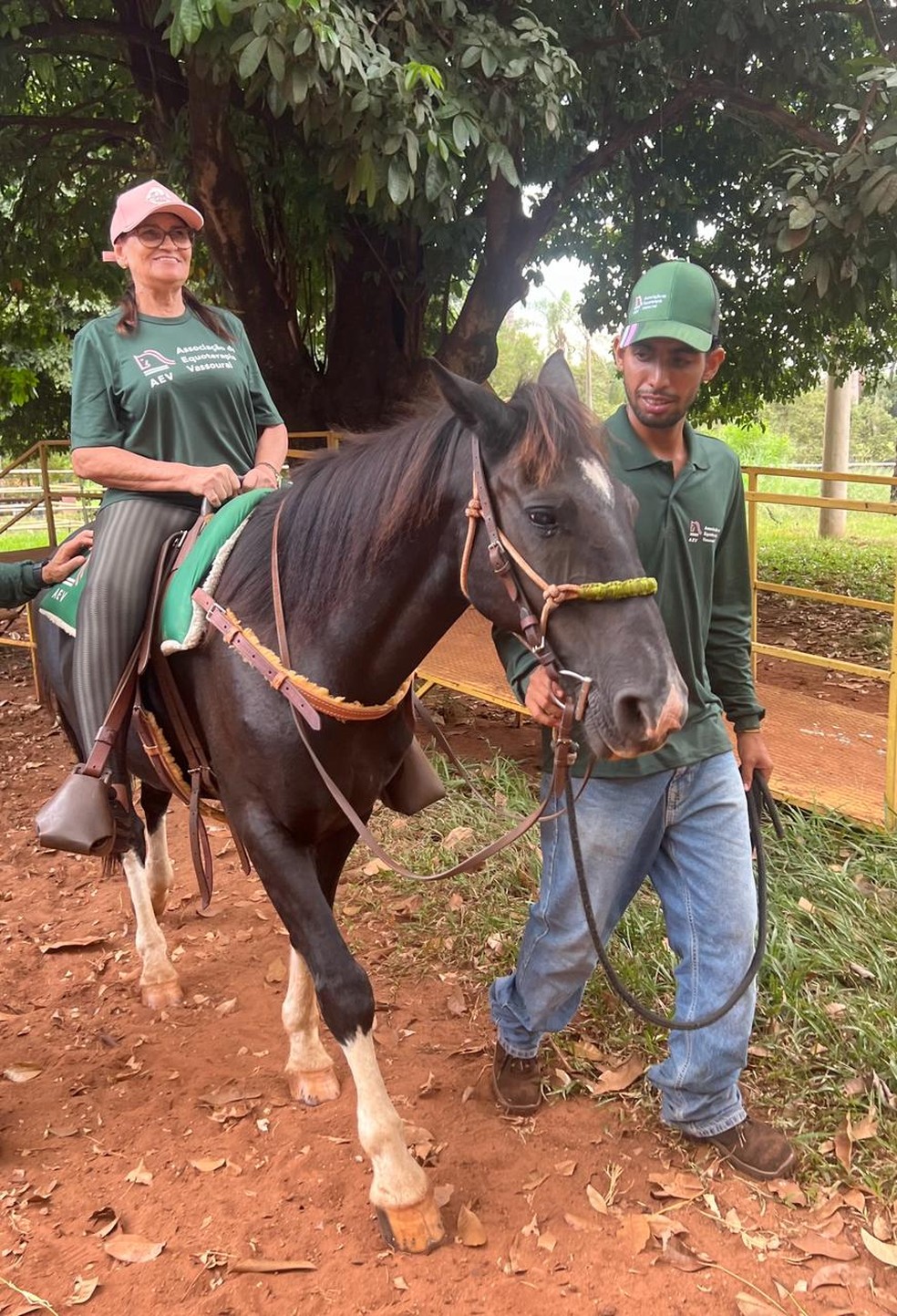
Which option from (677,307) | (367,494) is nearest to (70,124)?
(367,494)

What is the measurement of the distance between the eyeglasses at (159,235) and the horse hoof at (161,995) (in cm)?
274

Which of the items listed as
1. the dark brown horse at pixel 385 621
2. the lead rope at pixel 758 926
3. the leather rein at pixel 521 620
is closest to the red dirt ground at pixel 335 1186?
the dark brown horse at pixel 385 621

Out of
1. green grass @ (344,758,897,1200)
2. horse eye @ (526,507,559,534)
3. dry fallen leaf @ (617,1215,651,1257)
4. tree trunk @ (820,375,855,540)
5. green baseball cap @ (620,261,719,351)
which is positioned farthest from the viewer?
tree trunk @ (820,375,855,540)

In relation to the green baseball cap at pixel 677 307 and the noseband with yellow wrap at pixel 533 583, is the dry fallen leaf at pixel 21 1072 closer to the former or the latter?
the noseband with yellow wrap at pixel 533 583

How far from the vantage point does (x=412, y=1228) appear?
2.34 metres

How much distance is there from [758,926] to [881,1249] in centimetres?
81

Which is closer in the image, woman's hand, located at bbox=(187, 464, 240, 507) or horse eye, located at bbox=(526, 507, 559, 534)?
horse eye, located at bbox=(526, 507, 559, 534)

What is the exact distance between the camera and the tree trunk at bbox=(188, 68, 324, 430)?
19.4 ft

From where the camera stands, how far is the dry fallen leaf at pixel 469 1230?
2.37 meters

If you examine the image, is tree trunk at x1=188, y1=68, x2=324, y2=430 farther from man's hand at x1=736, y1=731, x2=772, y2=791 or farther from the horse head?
man's hand at x1=736, y1=731, x2=772, y2=791

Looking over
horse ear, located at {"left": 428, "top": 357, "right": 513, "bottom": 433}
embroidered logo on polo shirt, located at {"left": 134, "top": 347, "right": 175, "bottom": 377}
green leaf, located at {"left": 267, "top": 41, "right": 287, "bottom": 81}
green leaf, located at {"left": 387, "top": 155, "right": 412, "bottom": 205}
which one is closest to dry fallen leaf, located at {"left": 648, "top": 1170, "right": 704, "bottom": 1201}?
horse ear, located at {"left": 428, "top": 357, "right": 513, "bottom": 433}

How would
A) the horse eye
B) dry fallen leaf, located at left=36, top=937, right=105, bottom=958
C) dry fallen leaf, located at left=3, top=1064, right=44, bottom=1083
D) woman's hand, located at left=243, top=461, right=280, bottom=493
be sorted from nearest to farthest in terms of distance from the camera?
the horse eye
woman's hand, located at left=243, top=461, right=280, bottom=493
dry fallen leaf, located at left=3, top=1064, right=44, bottom=1083
dry fallen leaf, located at left=36, top=937, right=105, bottom=958

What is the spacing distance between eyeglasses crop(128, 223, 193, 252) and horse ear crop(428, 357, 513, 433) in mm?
1461

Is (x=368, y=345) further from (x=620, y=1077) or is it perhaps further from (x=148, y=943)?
(x=620, y=1077)
